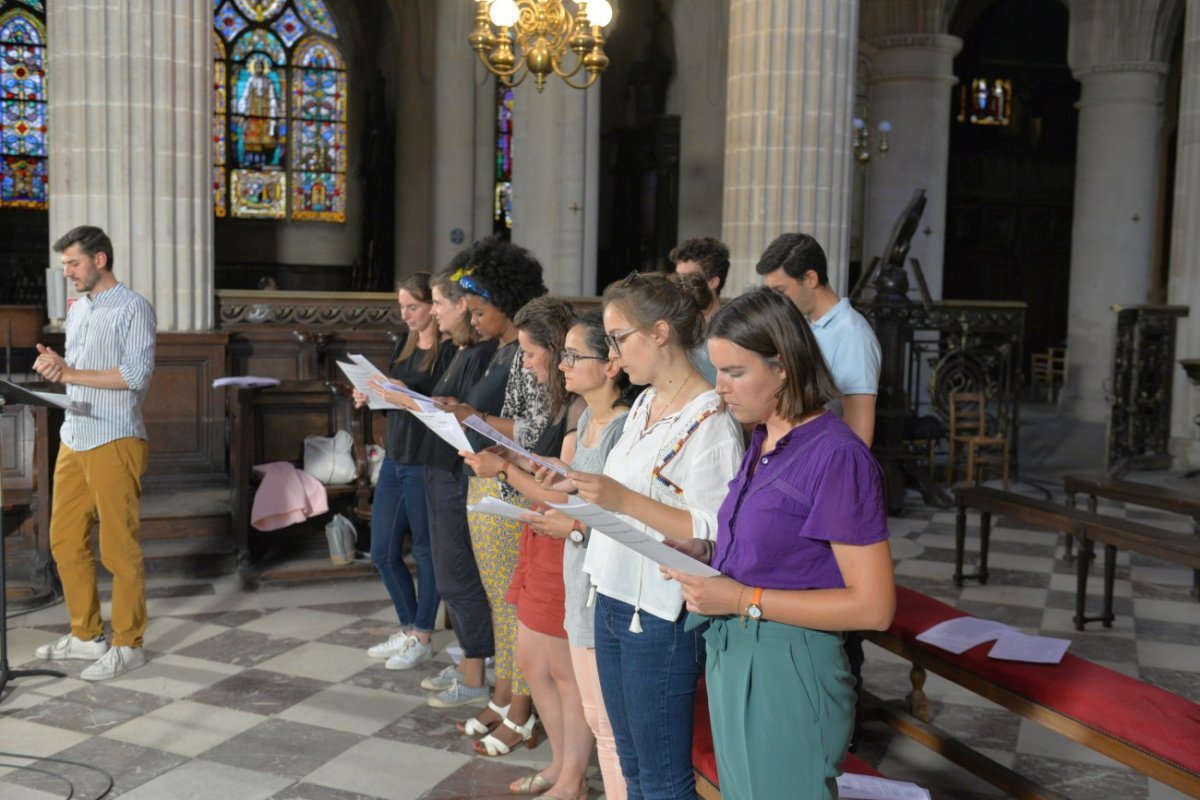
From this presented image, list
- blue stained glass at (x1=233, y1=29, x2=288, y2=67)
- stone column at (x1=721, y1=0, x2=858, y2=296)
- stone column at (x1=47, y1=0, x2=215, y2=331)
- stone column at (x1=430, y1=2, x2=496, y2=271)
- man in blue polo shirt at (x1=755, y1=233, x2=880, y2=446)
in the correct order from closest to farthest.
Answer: man in blue polo shirt at (x1=755, y1=233, x2=880, y2=446), stone column at (x1=47, y1=0, x2=215, y2=331), stone column at (x1=721, y1=0, x2=858, y2=296), stone column at (x1=430, y1=2, x2=496, y2=271), blue stained glass at (x1=233, y1=29, x2=288, y2=67)

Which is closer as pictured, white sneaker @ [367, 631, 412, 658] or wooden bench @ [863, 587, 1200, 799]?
wooden bench @ [863, 587, 1200, 799]

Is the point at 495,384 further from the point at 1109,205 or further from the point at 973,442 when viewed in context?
the point at 1109,205

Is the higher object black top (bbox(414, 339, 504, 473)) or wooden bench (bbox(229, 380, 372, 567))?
black top (bbox(414, 339, 504, 473))

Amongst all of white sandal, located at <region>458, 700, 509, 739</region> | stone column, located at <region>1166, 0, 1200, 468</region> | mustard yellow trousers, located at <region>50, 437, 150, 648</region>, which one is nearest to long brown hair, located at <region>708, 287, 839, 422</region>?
white sandal, located at <region>458, 700, 509, 739</region>

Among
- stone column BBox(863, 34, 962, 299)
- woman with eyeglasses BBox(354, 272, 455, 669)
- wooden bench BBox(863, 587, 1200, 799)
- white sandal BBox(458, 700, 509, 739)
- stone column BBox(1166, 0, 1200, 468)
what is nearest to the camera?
wooden bench BBox(863, 587, 1200, 799)

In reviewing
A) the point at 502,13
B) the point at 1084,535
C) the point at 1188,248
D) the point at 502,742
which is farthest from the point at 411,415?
the point at 1188,248

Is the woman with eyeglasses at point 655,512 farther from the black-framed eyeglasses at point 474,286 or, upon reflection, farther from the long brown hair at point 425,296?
the long brown hair at point 425,296

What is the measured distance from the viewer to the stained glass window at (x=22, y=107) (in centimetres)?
1606

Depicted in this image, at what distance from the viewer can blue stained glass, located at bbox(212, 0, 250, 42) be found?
17.0m

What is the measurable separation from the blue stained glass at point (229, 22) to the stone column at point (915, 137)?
351 inches

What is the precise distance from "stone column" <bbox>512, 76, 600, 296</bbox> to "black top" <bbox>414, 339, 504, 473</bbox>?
6855 millimetres

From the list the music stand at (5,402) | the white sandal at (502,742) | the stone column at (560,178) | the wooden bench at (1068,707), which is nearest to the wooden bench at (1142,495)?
the wooden bench at (1068,707)

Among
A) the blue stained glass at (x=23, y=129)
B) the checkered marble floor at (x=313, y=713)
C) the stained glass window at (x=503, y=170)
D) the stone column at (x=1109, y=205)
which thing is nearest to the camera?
the checkered marble floor at (x=313, y=713)

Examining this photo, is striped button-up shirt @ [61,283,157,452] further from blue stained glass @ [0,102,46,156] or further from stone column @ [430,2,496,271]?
blue stained glass @ [0,102,46,156]
